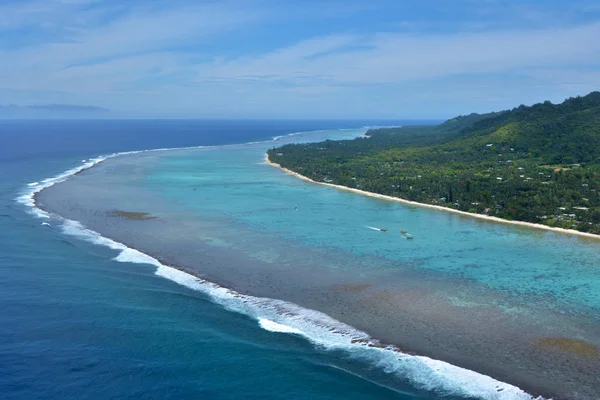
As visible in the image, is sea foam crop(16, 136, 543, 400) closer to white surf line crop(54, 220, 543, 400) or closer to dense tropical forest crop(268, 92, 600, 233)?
white surf line crop(54, 220, 543, 400)

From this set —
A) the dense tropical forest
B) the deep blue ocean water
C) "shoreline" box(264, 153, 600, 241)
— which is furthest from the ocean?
the dense tropical forest

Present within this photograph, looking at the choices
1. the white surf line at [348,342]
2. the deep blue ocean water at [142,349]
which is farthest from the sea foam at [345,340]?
the deep blue ocean water at [142,349]

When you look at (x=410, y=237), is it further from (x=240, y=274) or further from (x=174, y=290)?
(x=174, y=290)

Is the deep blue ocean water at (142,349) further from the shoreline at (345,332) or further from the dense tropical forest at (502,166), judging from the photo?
the dense tropical forest at (502,166)

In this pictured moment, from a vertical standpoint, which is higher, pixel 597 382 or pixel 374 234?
pixel 374 234

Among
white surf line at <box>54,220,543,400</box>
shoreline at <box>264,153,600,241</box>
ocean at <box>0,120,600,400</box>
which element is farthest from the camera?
shoreline at <box>264,153,600,241</box>

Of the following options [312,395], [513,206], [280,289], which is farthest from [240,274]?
[513,206]
